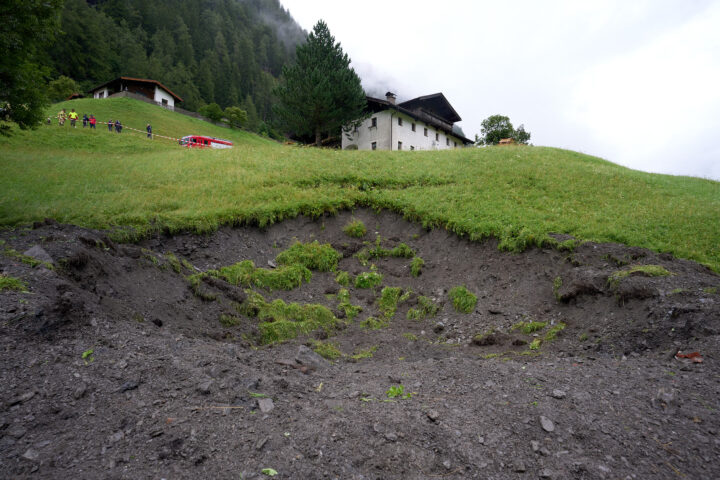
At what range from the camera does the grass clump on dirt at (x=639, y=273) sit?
663 centimetres

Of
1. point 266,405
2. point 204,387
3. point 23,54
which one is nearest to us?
point 266,405

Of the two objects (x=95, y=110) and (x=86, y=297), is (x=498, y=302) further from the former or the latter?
(x=95, y=110)

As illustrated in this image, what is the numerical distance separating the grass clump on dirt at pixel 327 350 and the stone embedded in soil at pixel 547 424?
10.4 ft

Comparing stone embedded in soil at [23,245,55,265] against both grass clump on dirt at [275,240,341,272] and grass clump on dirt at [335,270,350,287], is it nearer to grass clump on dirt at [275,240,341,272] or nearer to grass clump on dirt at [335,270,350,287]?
grass clump on dirt at [275,240,341,272]

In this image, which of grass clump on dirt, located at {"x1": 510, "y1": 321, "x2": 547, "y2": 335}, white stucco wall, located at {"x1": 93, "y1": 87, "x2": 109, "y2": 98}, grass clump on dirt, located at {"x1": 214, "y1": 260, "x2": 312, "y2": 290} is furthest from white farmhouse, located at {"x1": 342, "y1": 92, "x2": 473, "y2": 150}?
white stucco wall, located at {"x1": 93, "y1": 87, "x2": 109, "y2": 98}

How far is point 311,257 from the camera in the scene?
34.5ft

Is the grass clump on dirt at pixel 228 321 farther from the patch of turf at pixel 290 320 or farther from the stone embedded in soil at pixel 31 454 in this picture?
the stone embedded in soil at pixel 31 454

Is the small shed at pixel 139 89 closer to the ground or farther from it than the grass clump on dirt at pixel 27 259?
farther from it

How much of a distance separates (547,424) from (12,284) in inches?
269

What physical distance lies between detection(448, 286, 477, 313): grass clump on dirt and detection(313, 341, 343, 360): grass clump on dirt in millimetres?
3208

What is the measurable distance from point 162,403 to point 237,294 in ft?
14.2

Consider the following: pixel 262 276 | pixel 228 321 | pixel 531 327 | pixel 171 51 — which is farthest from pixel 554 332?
pixel 171 51

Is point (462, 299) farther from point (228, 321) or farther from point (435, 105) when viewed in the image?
point (435, 105)

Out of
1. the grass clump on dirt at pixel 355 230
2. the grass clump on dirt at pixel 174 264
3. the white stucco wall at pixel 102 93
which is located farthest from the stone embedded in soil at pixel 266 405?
the white stucco wall at pixel 102 93
